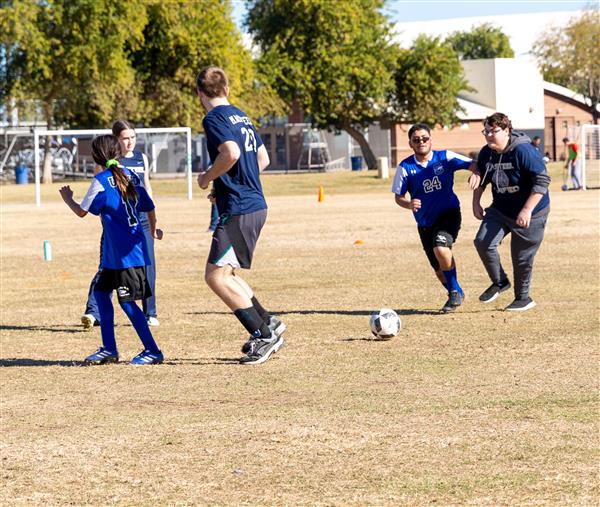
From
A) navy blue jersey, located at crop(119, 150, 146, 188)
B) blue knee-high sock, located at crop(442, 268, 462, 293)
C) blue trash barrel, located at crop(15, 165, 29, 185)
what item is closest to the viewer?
navy blue jersey, located at crop(119, 150, 146, 188)

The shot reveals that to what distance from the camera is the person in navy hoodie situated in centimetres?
1163

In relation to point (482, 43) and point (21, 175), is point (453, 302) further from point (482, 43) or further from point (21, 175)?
point (482, 43)

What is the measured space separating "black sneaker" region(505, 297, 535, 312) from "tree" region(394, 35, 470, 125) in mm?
62327

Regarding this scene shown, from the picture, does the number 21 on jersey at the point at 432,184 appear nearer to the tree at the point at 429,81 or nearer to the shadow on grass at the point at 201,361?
the shadow on grass at the point at 201,361

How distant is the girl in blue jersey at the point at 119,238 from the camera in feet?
30.3

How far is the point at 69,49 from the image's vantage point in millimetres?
54281

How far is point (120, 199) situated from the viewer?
9.30m

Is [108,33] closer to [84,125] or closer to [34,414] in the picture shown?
[84,125]

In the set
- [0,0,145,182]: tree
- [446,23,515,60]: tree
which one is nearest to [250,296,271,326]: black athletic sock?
[0,0,145,182]: tree

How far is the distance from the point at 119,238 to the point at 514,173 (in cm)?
425

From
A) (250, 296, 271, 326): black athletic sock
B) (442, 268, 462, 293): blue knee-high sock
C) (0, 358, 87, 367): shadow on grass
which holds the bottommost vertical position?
(0, 358, 87, 367): shadow on grass

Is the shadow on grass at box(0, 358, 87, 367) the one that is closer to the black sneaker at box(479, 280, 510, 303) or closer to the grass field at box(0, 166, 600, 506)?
the grass field at box(0, 166, 600, 506)

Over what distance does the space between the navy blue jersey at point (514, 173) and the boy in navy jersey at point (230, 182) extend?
335 cm

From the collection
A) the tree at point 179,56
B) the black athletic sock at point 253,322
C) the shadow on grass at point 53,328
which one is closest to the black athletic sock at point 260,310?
the black athletic sock at point 253,322
